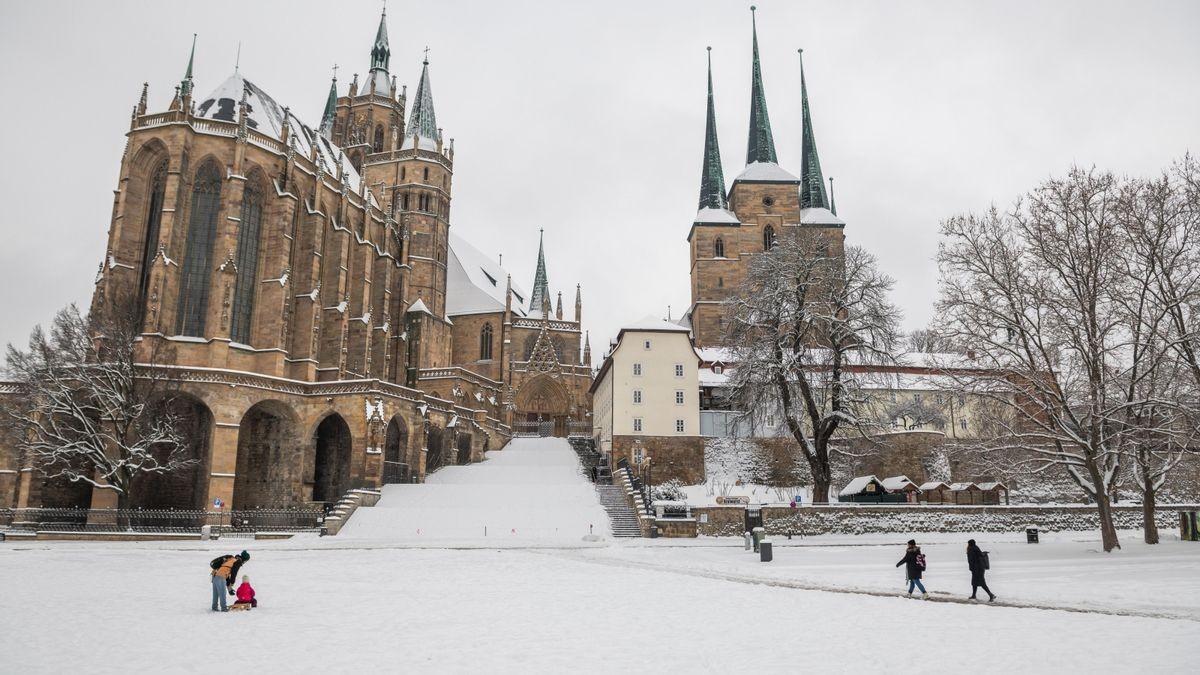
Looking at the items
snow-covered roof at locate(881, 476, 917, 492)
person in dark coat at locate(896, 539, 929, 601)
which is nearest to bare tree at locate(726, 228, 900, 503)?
snow-covered roof at locate(881, 476, 917, 492)

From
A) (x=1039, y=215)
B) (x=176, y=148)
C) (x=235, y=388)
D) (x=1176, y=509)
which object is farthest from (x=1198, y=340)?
(x=176, y=148)

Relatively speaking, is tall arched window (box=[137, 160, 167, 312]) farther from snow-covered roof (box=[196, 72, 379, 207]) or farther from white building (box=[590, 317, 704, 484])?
white building (box=[590, 317, 704, 484])

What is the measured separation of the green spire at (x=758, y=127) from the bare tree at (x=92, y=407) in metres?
47.7

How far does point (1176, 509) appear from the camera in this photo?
33.2m

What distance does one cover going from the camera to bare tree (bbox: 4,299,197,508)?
30641 millimetres

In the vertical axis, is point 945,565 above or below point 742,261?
below

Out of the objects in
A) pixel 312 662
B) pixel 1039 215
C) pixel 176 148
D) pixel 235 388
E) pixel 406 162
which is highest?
pixel 406 162

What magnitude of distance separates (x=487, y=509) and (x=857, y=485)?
1698cm

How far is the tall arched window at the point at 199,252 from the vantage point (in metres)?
38.2

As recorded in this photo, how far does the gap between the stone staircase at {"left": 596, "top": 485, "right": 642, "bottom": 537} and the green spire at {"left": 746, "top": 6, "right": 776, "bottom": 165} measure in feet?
127

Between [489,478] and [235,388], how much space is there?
40.8 feet

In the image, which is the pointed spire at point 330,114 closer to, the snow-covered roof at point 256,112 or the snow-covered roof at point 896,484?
the snow-covered roof at point 256,112

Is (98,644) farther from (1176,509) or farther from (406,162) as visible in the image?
(406,162)

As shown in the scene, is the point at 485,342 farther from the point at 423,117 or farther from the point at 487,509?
the point at 487,509
